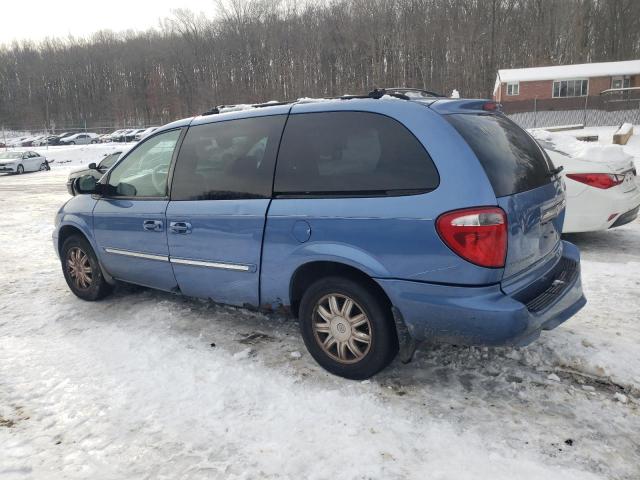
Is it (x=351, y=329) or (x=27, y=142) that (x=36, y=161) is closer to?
(x=351, y=329)

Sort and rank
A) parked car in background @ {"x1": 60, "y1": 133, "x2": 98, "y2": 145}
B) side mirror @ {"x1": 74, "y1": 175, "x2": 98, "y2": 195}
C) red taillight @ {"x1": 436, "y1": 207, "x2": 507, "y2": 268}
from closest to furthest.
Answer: red taillight @ {"x1": 436, "y1": 207, "x2": 507, "y2": 268} < side mirror @ {"x1": 74, "y1": 175, "x2": 98, "y2": 195} < parked car in background @ {"x1": 60, "y1": 133, "x2": 98, "y2": 145}

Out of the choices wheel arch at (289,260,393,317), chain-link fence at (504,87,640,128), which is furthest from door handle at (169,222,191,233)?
chain-link fence at (504,87,640,128)

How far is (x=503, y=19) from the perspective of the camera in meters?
65.0

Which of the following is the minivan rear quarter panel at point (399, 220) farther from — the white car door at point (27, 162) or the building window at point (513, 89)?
the building window at point (513, 89)

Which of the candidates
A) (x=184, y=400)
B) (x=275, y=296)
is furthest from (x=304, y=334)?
(x=184, y=400)

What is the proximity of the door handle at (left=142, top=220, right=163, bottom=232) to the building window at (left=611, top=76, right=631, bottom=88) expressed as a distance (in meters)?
48.2

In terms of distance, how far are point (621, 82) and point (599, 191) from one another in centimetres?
4475

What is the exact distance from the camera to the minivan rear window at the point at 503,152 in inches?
113

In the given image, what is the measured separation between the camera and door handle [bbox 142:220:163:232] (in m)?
4.18

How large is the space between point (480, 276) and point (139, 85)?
9424 centimetres

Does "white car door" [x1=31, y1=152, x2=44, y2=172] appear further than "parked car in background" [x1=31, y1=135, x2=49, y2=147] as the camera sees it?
No

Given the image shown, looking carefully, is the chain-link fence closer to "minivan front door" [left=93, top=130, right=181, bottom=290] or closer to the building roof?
the building roof

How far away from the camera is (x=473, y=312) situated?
9.01 feet

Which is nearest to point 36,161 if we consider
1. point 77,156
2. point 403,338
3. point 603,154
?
point 77,156
